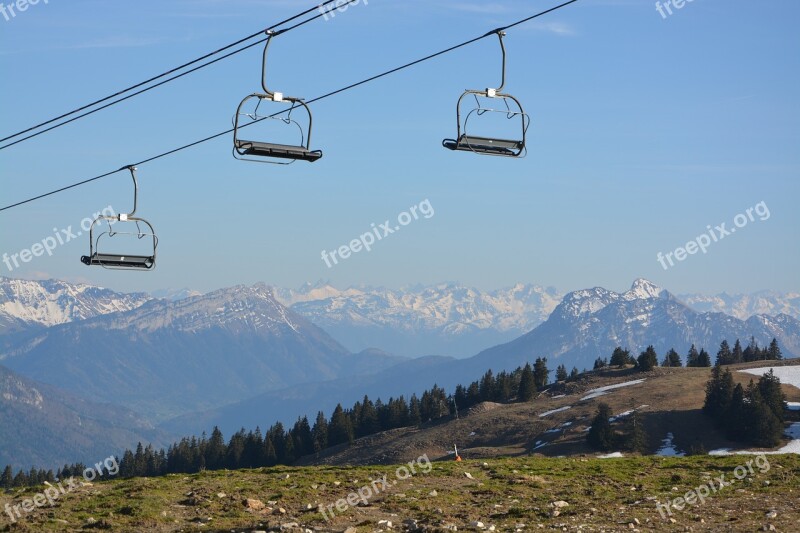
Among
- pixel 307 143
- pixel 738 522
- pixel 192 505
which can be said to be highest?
pixel 307 143

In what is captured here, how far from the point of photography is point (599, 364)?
6978 inches

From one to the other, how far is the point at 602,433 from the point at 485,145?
82.7 m

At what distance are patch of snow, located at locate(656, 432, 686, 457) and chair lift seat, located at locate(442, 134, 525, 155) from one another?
263 ft

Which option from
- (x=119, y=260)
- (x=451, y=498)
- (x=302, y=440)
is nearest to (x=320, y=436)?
(x=302, y=440)

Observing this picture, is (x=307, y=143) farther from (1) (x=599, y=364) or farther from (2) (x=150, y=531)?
(1) (x=599, y=364)

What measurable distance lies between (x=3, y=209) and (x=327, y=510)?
55.8 feet

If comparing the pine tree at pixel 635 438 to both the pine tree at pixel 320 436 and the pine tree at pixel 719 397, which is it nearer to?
the pine tree at pixel 719 397

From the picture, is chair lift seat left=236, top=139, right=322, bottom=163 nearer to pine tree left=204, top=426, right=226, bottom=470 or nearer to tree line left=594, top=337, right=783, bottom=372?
tree line left=594, top=337, right=783, bottom=372

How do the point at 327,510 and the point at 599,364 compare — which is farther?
the point at 599,364

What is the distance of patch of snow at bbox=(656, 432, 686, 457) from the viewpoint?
99.4m

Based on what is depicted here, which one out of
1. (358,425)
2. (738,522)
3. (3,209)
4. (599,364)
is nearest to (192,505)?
(3,209)

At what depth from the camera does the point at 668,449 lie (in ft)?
332

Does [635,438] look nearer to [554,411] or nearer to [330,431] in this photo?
[554,411]

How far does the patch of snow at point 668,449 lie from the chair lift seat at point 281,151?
81.5 m
